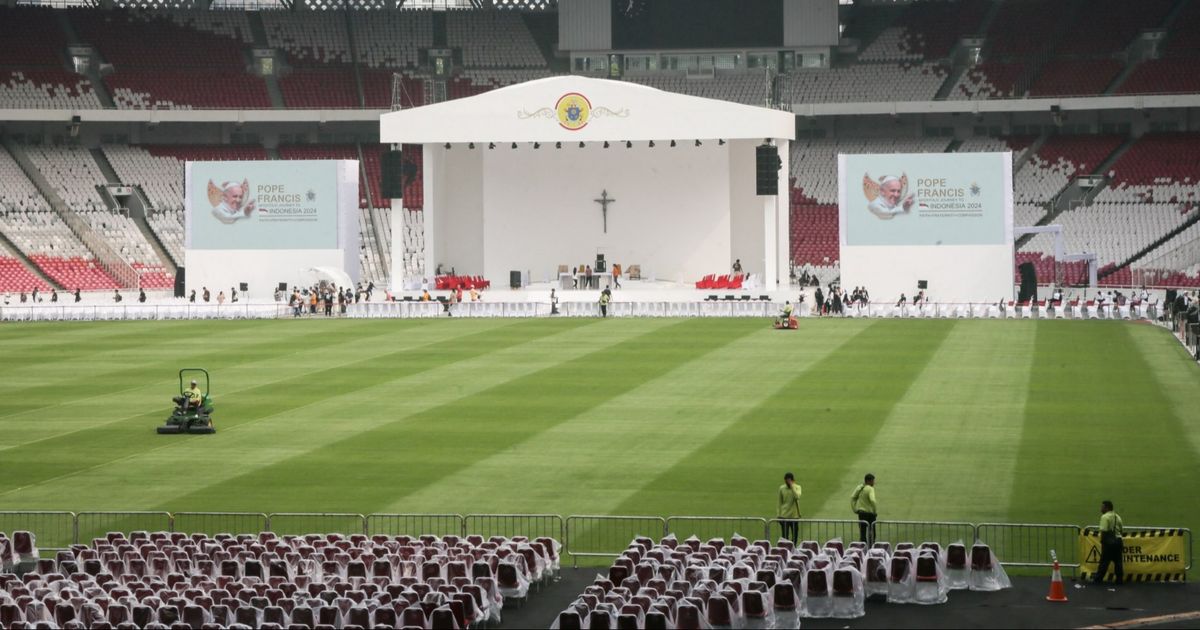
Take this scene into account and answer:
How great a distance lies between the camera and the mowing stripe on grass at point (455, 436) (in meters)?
27.5

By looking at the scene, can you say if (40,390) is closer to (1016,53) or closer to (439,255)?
(439,255)

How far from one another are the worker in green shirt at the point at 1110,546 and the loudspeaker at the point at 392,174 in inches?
2085

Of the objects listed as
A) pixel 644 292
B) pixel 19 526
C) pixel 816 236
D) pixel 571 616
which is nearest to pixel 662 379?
pixel 19 526

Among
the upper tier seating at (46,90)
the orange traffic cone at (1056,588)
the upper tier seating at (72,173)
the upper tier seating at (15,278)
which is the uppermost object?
the upper tier seating at (46,90)

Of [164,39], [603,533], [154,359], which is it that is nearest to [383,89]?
[164,39]

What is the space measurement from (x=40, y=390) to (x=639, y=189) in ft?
135

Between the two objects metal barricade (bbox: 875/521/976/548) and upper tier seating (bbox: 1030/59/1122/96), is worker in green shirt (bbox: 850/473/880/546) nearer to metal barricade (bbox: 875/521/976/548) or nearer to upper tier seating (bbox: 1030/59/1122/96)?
metal barricade (bbox: 875/521/976/548)

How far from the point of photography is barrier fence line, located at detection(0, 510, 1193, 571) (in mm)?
23391

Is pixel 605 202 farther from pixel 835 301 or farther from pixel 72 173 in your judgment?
pixel 72 173

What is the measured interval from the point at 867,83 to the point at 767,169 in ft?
84.7

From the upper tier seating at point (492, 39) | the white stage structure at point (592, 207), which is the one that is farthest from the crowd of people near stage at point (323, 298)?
the upper tier seating at point (492, 39)

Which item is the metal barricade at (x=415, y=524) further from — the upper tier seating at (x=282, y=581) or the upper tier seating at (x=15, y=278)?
the upper tier seating at (x=15, y=278)

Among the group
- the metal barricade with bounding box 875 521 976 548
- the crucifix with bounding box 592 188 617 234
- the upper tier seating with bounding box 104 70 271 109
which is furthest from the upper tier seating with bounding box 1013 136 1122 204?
the metal barricade with bounding box 875 521 976 548

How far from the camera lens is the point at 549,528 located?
25016 mm
